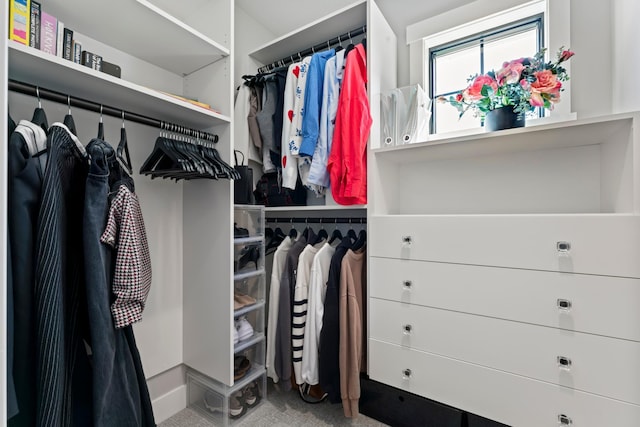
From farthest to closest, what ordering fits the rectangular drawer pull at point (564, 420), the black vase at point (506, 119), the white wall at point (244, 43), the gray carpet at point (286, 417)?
1. the white wall at point (244, 43)
2. the gray carpet at point (286, 417)
3. the black vase at point (506, 119)
4. the rectangular drawer pull at point (564, 420)

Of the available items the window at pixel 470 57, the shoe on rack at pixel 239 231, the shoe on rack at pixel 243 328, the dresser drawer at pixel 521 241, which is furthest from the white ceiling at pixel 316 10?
the shoe on rack at pixel 243 328

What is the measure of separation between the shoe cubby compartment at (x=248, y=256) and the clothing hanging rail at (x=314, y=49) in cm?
117

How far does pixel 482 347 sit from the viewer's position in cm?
112

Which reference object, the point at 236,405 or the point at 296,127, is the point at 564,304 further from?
the point at 236,405

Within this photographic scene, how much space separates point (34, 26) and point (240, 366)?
1.66 metres

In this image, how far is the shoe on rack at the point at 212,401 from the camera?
1470 mm

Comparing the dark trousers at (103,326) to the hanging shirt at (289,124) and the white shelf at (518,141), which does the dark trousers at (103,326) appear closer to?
the hanging shirt at (289,124)

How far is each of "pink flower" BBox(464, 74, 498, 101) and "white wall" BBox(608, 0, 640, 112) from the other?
43cm

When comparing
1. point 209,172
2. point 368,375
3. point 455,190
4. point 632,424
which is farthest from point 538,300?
point 209,172

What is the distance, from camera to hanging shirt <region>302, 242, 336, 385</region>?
146cm

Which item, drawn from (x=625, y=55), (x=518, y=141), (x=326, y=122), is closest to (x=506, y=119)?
(x=518, y=141)

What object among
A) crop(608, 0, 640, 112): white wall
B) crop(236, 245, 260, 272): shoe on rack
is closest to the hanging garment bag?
crop(236, 245, 260, 272): shoe on rack

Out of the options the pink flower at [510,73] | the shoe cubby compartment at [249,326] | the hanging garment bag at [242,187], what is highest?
the pink flower at [510,73]

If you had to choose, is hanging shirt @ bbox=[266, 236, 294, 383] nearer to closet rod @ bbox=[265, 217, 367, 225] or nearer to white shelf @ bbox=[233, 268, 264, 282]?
white shelf @ bbox=[233, 268, 264, 282]
